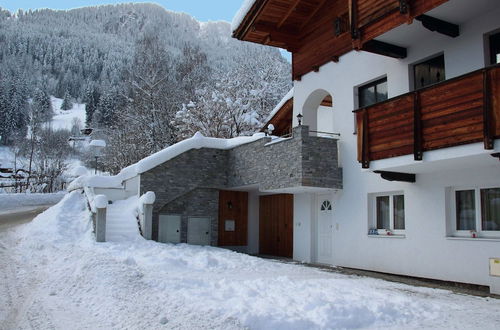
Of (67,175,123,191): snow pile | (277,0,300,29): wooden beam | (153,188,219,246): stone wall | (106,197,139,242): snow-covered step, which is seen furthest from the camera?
(67,175,123,191): snow pile

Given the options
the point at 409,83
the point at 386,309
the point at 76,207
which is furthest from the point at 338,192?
the point at 76,207

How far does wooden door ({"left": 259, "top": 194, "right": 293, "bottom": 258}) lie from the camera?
17.8 metres

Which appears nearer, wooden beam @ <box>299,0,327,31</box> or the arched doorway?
wooden beam @ <box>299,0,327,31</box>

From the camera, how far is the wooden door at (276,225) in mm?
17766

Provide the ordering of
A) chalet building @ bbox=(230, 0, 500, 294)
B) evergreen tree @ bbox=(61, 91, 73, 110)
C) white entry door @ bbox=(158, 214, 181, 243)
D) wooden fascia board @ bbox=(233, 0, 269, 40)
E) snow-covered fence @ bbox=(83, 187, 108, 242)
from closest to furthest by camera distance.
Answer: chalet building @ bbox=(230, 0, 500, 294), snow-covered fence @ bbox=(83, 187, 108, 242), wooden fascia board @ bbox=(233, 0, 269, 40), white entry door @ bbox=(158, 214, 181, 243), evergreen tree @ bbox=(61, 91, 73, 110)

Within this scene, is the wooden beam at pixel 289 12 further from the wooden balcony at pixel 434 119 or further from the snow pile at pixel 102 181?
the snow pile at pixel 102 181

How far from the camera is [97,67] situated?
98.4 meters

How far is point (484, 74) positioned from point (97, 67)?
9890 cm

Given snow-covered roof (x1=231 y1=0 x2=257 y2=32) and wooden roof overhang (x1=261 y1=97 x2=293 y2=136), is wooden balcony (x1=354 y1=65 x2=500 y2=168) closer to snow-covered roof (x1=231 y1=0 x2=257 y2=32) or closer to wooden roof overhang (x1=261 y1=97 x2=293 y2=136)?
snow-covered roof (x1=231 y1=0 x2=257 y2=32)

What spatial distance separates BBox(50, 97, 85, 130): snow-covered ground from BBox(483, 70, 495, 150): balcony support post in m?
77.6

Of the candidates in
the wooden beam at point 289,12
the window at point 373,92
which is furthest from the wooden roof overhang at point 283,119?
the window at point 373,92

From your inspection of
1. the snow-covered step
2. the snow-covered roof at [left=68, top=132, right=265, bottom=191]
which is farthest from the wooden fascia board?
the snow-covered step

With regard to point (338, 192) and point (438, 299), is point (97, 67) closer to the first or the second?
point (338, 192)

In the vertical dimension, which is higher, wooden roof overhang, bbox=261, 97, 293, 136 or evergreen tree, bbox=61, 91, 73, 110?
evergreen tree, bbox=61, 91, 73, 110
